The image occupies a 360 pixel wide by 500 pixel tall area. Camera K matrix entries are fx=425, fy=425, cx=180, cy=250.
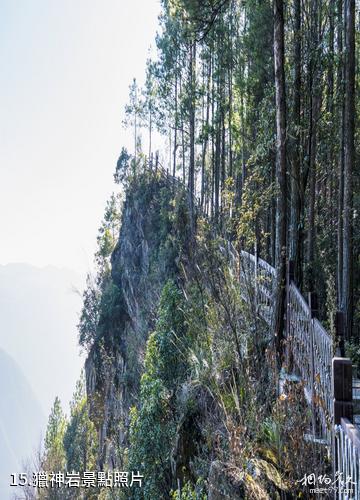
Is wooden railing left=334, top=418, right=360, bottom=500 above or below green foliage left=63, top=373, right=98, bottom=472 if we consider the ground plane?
above

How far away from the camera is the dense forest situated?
4.06 m

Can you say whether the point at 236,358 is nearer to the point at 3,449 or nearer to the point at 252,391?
the point at 252,391

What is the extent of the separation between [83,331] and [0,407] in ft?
442

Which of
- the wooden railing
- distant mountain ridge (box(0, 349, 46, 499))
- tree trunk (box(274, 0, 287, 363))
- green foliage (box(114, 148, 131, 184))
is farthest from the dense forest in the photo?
distant mountain ridge (box(0, 349, 46, 499))

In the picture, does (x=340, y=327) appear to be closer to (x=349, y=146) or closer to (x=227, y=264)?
(x=227, y=264)

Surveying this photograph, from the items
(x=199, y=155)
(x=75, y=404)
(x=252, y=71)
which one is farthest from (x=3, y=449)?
(x=252, y=71)

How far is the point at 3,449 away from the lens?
12181 centimetres

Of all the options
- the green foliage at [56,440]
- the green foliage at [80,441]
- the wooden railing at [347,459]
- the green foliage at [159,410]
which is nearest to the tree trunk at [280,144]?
the green foliage at [159,410]

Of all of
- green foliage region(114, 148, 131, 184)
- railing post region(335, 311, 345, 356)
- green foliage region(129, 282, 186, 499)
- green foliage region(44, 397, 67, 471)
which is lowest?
green foliage region(44, 397, 67, 471)

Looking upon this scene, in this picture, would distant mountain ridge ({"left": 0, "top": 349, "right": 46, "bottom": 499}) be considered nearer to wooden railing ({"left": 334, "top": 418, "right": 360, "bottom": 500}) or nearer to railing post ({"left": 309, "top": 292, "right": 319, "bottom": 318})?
railing post ({"left": 309, "top": 292, "right": 319, "bottom": 318})

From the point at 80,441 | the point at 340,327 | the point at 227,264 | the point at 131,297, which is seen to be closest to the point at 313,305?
the point at 340,327

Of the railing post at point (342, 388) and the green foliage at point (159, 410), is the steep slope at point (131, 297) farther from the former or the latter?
the railing post at point (342, 388)

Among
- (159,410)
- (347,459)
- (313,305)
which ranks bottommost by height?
(159,410)

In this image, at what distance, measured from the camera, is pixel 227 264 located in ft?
20.7
